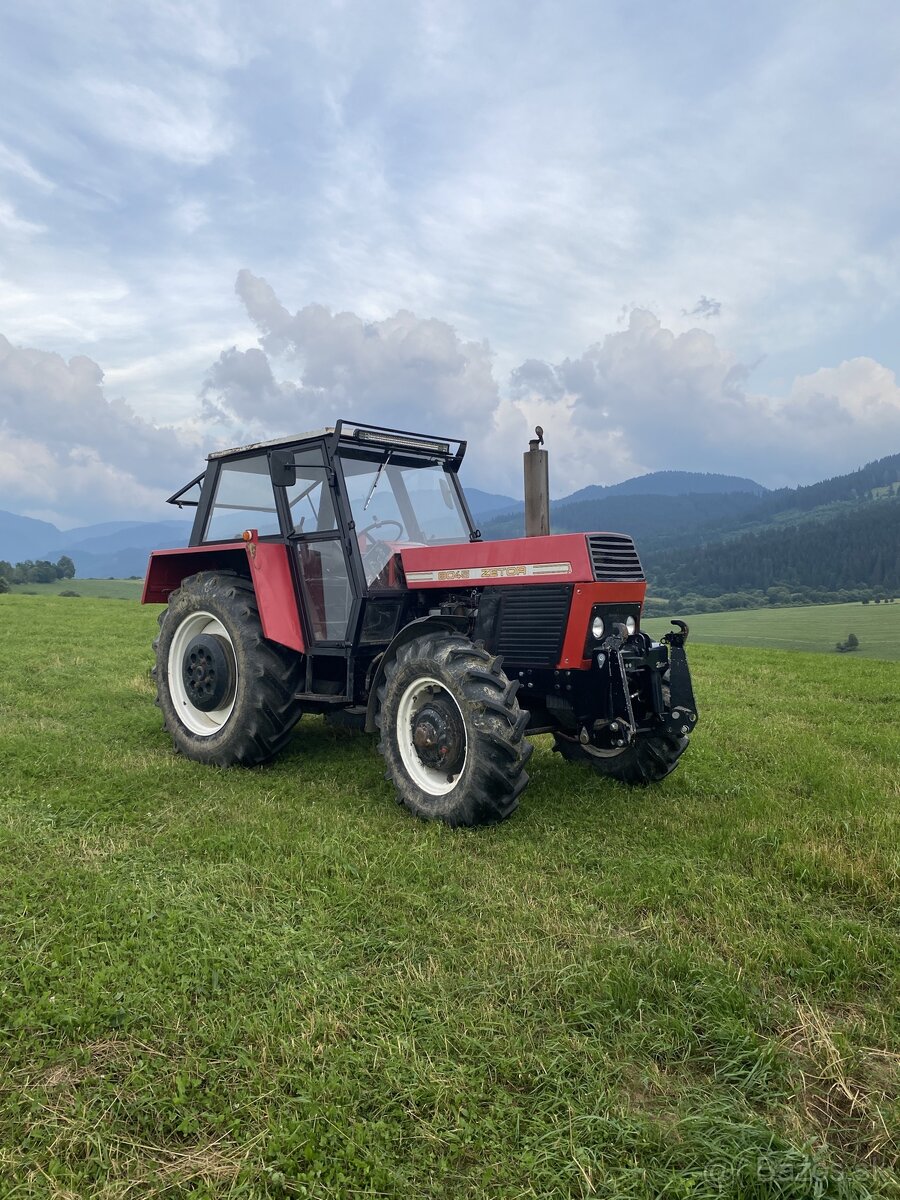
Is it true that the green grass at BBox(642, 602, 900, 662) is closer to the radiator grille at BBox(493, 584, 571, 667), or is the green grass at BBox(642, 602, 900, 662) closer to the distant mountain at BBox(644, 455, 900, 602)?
the radiator grille at BBox(493, 584, 571, 667)

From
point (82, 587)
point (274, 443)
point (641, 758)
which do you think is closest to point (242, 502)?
point (274, 443)

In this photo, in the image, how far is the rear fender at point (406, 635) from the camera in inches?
208

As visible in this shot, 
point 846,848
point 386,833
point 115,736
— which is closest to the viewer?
point 846,848

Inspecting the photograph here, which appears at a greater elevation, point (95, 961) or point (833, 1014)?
point (95, 961)

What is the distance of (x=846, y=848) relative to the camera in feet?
13.9

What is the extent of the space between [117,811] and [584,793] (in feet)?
9.61

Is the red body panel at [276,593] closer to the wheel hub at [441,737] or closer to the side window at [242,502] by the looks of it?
the side window at [242,502]

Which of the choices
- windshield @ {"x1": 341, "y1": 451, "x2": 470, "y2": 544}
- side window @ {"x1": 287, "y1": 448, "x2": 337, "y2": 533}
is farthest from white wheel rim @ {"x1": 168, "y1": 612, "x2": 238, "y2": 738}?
windshield @ {"x1": 341, "y1": 451, "x2": 470, "y2": 544}

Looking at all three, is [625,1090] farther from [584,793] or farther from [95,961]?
[584,793]

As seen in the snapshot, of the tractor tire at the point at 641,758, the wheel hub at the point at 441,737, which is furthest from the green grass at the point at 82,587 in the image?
the wheel hub at the point at 441,737

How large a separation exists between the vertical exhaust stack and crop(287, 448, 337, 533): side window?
55.9 inches

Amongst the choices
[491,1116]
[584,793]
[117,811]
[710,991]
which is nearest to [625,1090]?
[491,1116]

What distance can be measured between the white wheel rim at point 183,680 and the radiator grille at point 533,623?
93.6 inches

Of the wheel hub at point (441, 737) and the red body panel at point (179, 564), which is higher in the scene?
the red body panel at point (179, 564)
